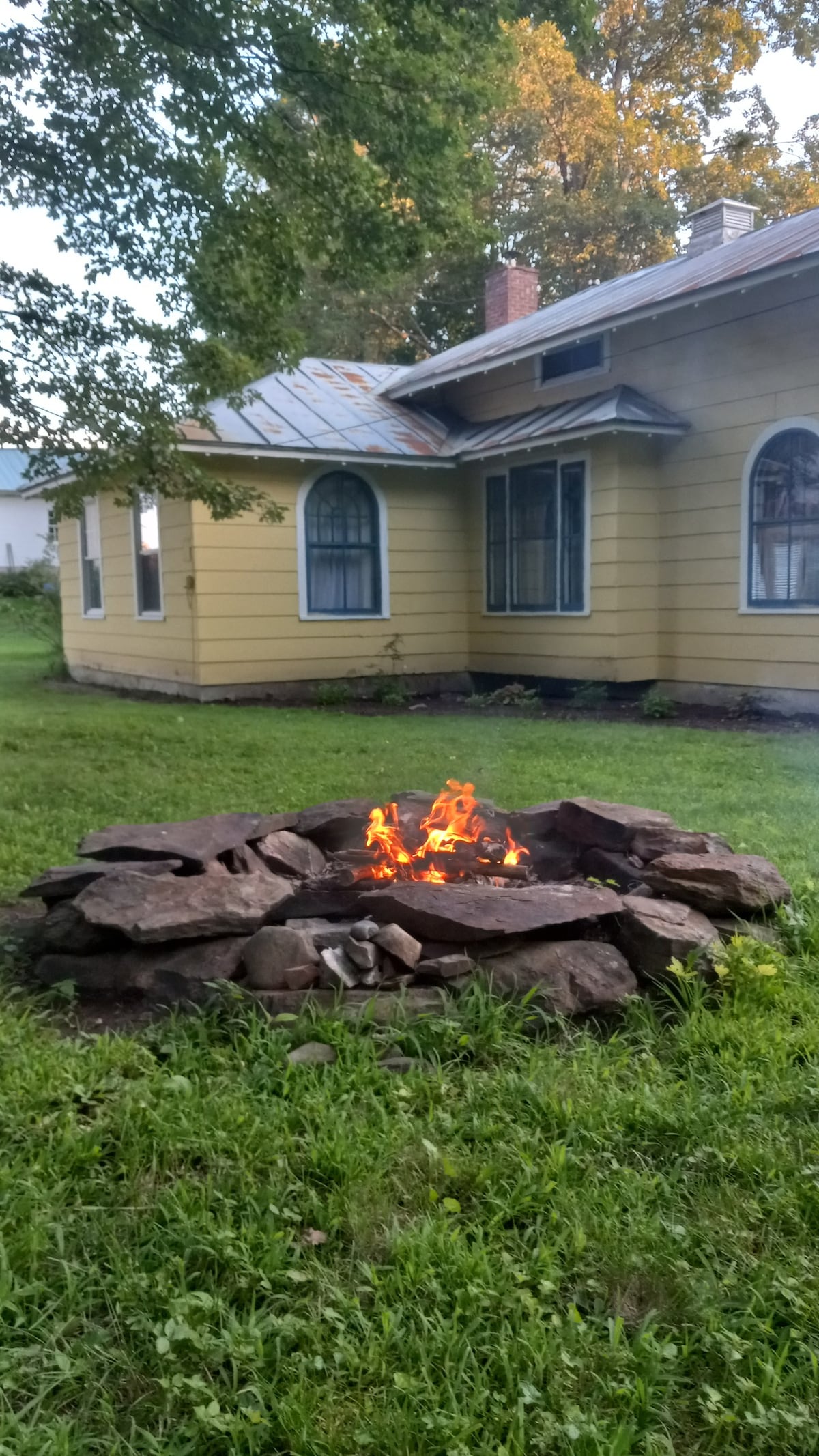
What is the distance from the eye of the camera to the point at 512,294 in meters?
17.4

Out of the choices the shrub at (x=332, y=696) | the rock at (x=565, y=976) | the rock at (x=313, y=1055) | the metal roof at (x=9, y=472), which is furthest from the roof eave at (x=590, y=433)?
the metal roof at (x=9, y=472)

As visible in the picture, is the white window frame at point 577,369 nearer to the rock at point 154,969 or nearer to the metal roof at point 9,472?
the rock at point 154,969

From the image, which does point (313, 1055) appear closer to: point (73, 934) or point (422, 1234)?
point (422, 1234)

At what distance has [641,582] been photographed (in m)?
11.9

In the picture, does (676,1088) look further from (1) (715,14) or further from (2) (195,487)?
(1) (715,14)

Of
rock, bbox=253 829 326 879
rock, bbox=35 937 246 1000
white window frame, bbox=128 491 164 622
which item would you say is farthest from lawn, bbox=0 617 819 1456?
white window frame, bbox=128 491 164 622

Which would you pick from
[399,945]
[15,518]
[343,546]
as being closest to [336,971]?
[399,945]

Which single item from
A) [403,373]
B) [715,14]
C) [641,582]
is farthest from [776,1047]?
[715,14]

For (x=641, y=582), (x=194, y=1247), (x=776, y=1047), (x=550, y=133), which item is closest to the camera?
(x=194, y=1247)

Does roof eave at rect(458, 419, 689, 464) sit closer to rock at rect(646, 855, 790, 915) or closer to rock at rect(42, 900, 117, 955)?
rock at rect(646, 855, 790, 915)

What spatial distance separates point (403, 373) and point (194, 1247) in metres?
15.1

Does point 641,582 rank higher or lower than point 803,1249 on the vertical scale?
higher

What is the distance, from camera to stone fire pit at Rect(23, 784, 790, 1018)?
364 centimetres

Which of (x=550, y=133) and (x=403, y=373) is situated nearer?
(x=403, y=373)
